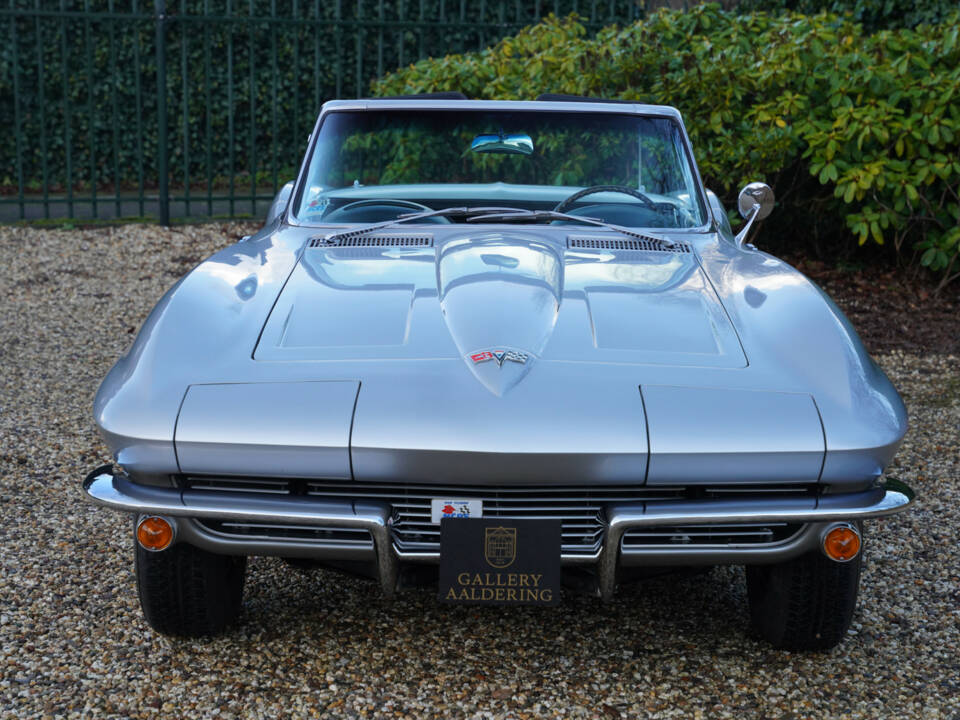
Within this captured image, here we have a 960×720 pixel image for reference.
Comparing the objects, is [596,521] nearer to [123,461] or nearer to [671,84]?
[123,461]

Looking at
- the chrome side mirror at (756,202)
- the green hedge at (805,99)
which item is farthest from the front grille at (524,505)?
the green hedge at (805,99)

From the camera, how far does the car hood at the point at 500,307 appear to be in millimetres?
2412

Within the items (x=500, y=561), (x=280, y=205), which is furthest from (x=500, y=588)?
(x=280, y=205)

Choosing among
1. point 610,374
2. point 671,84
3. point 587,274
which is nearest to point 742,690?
point 610,374

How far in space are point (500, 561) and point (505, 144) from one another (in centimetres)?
199

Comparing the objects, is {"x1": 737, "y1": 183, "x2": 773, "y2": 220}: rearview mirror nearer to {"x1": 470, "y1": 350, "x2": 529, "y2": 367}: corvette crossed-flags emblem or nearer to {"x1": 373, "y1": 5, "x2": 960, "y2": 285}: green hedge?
{"x1": 470, "y1": 350, "x2": 529, "y2": 367}: corvette crossed-flags emblem

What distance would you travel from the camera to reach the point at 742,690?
2.56 m

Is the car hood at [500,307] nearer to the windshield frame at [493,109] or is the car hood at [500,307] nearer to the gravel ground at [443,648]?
the windshield frame at [493,109]

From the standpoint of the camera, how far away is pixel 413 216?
344 centimetres

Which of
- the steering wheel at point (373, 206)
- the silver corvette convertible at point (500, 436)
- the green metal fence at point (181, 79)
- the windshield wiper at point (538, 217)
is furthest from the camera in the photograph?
the green metal fence at point (181, 79)

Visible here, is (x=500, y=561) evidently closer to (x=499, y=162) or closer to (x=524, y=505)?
(x=524, y=505)

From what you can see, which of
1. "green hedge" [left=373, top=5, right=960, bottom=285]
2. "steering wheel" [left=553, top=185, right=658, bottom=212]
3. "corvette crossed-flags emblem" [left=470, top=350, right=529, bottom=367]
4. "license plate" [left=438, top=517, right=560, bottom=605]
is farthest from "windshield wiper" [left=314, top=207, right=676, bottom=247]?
"green hedge" [left=373, top=5, right=960, bottom=285]

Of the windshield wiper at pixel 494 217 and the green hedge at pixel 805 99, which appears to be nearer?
the windshield wiper at pixel 494 217

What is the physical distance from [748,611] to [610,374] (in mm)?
1091
